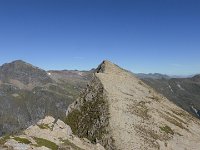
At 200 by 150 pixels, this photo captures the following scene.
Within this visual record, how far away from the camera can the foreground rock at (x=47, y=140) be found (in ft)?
126

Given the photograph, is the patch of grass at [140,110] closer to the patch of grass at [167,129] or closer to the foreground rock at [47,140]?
the patch of grass at [167,129]

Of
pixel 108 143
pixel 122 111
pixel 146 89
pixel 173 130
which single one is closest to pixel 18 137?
pixel 108 143

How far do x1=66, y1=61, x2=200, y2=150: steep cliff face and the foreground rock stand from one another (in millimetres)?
3112

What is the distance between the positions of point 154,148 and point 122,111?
27.1ft

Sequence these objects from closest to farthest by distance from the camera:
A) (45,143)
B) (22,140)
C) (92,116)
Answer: (22,140) < (45,143) < (92,116)

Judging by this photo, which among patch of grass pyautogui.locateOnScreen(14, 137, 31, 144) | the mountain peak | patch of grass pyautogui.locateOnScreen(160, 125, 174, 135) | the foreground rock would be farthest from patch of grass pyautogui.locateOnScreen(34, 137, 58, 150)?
the mountain peak

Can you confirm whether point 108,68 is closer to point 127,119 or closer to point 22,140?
point 127,119

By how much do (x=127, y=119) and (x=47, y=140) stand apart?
43.7 feet

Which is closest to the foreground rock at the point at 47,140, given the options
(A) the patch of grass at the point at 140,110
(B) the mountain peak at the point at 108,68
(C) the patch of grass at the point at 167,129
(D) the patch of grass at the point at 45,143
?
(D) the patch of grass at the point at 45,143

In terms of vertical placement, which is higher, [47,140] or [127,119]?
[127,119]

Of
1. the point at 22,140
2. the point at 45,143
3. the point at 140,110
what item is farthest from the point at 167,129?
the point at 22,140

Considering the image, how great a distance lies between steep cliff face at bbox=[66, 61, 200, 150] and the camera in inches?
1837

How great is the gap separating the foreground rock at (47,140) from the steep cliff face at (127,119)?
3.11 meters

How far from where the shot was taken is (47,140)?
42531 millimetres
